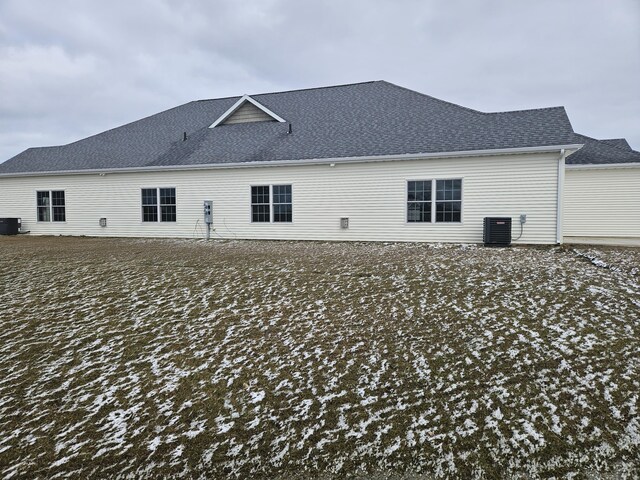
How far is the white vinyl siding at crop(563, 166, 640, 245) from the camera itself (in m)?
14.4

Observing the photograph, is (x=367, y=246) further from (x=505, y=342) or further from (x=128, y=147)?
(x=128, y=147)

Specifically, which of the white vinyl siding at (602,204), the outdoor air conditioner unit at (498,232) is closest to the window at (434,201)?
the outdoor air conditioner unit at (498,232)

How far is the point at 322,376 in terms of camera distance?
376 cm

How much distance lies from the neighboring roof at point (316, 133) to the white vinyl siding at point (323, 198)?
532 mm

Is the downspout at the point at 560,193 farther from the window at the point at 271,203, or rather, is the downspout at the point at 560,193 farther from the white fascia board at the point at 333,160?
the window at the point at 271,203

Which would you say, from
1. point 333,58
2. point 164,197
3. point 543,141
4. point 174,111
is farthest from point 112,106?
point 543,141

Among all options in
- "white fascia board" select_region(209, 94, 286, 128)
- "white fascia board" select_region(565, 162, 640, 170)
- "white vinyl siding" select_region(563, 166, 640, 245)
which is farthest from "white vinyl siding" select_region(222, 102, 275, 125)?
"white vinyl siding" select_region(563, 166, 640, 245)

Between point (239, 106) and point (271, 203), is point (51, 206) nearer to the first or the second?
point (239, 106)

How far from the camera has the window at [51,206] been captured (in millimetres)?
16594

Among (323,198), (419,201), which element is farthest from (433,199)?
(323,198)

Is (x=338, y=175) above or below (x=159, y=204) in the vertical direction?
above

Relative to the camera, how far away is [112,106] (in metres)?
42.4

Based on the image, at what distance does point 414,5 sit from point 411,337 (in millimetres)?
20656

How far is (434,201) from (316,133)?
5615 mm
